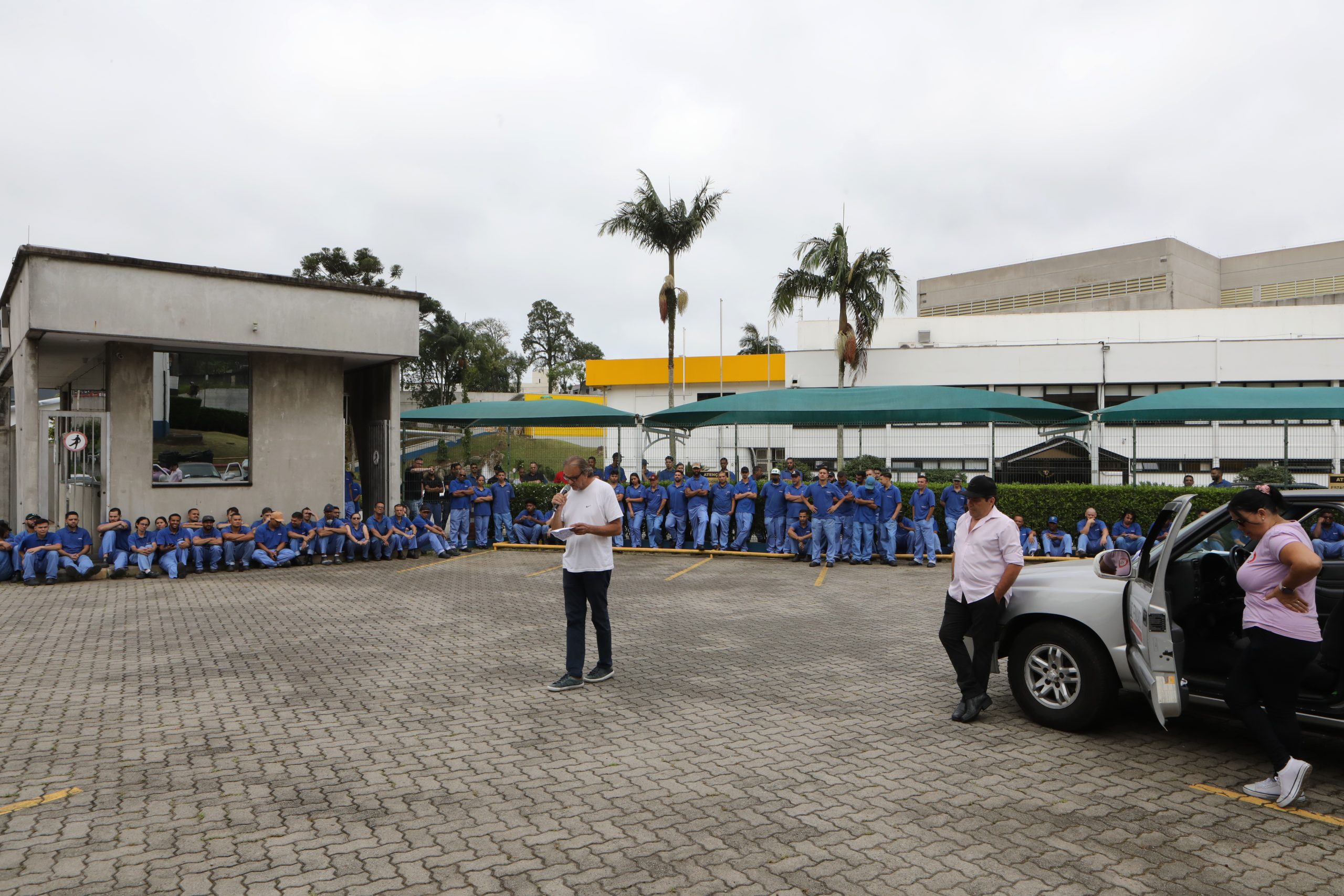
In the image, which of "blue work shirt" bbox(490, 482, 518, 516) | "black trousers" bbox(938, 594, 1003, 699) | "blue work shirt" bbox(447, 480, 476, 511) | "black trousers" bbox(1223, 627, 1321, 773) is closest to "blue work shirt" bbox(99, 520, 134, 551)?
"blue work shirt" bbox(447, 480, 476, 511)

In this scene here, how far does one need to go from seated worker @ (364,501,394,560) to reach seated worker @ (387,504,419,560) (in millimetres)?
69

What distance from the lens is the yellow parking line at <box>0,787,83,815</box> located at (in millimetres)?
4320

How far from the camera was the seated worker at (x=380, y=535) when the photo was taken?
15.0 m

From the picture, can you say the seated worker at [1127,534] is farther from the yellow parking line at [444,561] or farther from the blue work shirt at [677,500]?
the yellow parking line at [444,561]

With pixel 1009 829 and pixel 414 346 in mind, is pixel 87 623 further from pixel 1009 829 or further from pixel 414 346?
pixel 1009 829

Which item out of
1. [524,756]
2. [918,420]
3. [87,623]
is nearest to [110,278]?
[87,623]

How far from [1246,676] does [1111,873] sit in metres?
1.48

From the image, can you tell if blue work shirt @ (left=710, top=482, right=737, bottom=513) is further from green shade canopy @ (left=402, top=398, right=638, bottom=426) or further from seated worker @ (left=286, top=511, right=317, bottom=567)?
seated worker @ (left=286, top=511, right=317, bottom=567)

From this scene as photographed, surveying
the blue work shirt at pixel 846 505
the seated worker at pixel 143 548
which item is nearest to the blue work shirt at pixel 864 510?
the blue work shirt at pixel 846 505

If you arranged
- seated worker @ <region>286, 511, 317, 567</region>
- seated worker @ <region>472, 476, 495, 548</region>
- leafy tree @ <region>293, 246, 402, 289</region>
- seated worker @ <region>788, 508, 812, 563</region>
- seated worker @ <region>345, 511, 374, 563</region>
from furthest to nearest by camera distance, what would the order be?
leafy tree @ <region>293, 246, 402, 289</region> → seated worker @ <region>472, 476, 495, 548</region> → seated worker @ <region>788, 508, 812, 563</region> → seated worker @ <region>345, 511, 374, 563</region> → seated worker @ <region>286, 511, 317, 567</region>

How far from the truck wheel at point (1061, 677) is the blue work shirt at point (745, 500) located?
10.2 m

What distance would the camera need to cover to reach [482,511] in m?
16.8

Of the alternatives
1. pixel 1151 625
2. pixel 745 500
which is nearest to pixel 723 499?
pixel 745 500

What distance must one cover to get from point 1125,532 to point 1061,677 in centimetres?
992
